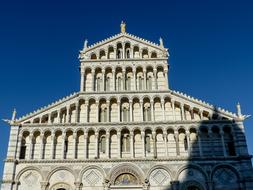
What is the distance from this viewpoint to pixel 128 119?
2645 centimetres

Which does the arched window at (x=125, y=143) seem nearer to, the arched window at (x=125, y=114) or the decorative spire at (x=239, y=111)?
the arched window at (x=125, y=114)

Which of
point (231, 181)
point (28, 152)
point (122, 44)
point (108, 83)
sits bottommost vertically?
point (231, 181)

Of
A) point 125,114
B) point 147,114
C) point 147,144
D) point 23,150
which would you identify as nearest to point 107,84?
point 125,114

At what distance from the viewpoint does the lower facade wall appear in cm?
2366

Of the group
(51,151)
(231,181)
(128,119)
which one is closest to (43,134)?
(51,151)

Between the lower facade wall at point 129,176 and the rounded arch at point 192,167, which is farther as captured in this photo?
the rounded arch at point 192,167

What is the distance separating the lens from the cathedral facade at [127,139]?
23875 mm

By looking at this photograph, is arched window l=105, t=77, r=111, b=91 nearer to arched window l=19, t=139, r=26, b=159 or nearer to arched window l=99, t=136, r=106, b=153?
arched window l=99, t=136, r=106, b=153

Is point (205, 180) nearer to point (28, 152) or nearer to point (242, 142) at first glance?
point (242, 142)

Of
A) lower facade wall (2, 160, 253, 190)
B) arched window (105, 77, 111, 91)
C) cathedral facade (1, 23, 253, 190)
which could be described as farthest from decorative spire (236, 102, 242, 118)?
arched window (105, 77, 111, 91)

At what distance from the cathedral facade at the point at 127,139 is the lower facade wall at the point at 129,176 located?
65 millimetres

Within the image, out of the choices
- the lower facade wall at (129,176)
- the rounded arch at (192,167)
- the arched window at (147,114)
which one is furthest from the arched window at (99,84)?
the rounded arch at (192,167)

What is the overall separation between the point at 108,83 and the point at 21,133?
7.70 m

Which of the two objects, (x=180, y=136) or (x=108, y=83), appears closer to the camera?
(x=180, y=136)
